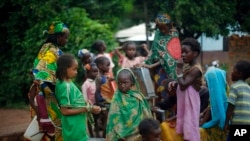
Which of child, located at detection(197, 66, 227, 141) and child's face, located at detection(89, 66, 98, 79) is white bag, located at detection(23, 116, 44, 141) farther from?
child, located at detection(197, 66, 227, 141)

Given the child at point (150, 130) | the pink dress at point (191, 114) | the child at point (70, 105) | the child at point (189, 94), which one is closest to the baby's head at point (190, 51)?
the child at point (189, 94)

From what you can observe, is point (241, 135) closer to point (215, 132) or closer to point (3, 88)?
point (215, 132)

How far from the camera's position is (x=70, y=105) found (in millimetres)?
4457

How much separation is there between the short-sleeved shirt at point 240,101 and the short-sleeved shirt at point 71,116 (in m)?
1.69

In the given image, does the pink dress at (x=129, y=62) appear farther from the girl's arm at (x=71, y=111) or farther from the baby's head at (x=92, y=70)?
the girl's arm at (x=71, y=111)

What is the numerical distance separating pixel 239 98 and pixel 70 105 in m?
1.91

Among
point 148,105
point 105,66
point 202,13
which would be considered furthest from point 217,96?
point 202,13

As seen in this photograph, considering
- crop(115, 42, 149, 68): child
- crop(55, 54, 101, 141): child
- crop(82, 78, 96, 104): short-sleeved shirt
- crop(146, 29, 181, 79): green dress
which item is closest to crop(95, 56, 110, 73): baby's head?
crop(82, 78, 96, 104): short-sleeved shirt

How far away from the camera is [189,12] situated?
884 cm

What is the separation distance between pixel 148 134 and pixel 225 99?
4.80 ft

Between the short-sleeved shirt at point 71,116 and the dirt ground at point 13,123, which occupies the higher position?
the short-sleeved shirt at point 71,116

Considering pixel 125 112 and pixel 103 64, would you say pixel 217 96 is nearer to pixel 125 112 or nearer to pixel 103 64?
pixel 125 112

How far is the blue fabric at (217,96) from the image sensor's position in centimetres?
514

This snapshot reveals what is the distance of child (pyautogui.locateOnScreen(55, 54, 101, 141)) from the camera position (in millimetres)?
4453
